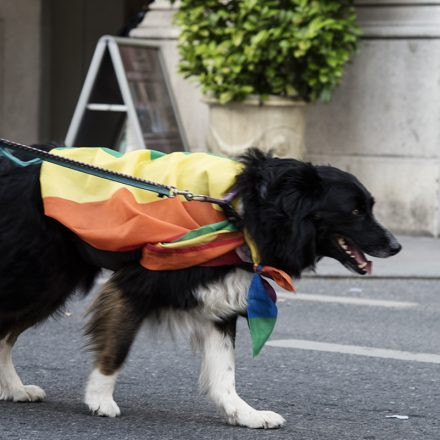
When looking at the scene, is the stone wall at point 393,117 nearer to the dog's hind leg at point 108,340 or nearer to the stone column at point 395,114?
the stone column at point 395,114

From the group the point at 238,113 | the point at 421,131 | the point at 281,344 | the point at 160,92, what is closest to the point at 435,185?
the point at 421,131

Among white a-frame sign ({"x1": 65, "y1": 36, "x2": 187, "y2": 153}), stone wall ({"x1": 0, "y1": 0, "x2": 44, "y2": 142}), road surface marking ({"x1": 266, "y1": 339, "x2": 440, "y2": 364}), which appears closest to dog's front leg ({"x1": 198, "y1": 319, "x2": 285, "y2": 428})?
road surface marking ({"x1": 266, "y1": 339, "x2": 440, "y2": 364})

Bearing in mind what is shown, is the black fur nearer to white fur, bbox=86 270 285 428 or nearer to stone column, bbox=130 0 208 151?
white fur, bbox=86 270 285 428

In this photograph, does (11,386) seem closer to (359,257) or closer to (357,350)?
(359,257)

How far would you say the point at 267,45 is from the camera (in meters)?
11.9

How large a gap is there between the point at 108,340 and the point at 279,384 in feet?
3.93

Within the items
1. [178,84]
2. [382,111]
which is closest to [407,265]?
[382,111]

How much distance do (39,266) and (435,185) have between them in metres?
7.64

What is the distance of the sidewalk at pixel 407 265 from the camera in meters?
10.1

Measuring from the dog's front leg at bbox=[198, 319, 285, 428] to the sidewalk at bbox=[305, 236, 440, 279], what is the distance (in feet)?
13.7

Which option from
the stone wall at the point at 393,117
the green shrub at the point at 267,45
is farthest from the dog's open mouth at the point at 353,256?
the stone wall at the point at 393,117

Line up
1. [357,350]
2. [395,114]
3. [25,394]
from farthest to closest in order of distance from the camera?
[395,114]
[357,350]
[25,394]

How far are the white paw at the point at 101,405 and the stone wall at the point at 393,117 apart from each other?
25.1 feet

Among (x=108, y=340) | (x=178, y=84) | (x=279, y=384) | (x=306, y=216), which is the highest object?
(x=306, y=216)
